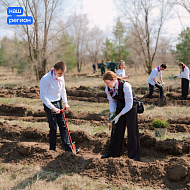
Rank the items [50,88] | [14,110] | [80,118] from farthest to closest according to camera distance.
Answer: [14,110]
[80,118]
[50,88]

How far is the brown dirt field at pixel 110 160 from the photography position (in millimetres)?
3863

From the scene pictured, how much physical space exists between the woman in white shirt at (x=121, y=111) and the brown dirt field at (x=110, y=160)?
32 centimetres

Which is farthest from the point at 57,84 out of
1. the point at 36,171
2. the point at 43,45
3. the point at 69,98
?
the point at 43,45

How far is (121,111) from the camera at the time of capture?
14.2ft

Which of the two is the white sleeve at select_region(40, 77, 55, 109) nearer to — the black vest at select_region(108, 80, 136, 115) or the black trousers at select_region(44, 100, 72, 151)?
the black trousers at select_region(44, 100, 72, 151)

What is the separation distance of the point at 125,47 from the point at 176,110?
3340 cm

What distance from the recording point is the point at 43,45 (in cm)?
2117

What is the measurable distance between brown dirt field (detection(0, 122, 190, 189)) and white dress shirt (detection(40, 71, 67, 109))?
3.50 feet

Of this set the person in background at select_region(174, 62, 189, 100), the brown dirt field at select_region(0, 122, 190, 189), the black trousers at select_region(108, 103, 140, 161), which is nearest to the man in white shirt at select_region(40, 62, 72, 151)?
the brown dirt field at select_region(0, 122, 190, 189)

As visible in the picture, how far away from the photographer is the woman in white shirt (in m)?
4.27

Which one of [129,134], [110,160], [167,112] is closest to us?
[110,160]

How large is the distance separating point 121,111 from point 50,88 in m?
1.48

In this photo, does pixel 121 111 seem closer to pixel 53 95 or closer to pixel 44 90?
pixel 53 95

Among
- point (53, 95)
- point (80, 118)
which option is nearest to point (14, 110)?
point (80, 118)
